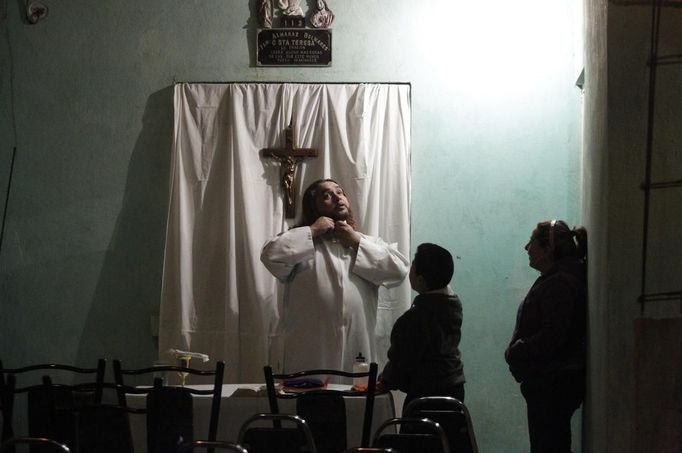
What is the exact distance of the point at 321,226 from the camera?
568 centimetres

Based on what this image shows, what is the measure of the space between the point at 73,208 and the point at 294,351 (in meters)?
1.75

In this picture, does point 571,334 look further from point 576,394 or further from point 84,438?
point 84,438

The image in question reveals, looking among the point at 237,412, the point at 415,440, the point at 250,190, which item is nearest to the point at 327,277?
the point at 250,190

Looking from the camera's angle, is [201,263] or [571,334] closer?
[571,334]

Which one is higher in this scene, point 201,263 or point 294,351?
point 201,263

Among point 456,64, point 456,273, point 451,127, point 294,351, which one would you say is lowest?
point 294,351

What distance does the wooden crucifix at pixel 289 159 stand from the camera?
620 centimetres

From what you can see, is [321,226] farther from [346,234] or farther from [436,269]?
[436,269]

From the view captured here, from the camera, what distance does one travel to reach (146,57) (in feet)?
21.0

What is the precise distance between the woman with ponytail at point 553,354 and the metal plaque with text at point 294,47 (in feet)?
7.81

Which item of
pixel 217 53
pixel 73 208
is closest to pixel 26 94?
pixel 73 208

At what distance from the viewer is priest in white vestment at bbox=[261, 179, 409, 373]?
5.68m

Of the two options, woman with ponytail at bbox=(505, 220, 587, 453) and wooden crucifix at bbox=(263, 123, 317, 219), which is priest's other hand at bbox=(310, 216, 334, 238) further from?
woman with ponytail at bbox=(505, 220, 587, 453)

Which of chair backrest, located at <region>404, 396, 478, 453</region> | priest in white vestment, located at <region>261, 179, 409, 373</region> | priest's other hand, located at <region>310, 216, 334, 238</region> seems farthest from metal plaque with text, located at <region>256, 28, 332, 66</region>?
chair backrest, located at <region>404, 396, 478, 453</region>
